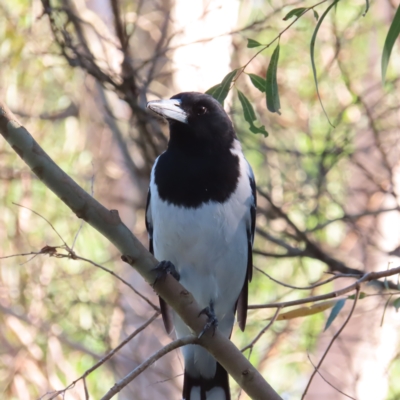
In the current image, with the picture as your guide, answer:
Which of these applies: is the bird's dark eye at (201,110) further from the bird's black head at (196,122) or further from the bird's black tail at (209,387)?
the bird's black tail at (209,387)

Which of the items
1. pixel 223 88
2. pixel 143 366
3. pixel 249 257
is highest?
pixel 223 88

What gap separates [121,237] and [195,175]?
99cm

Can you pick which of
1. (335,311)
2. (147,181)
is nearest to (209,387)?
(335,311)

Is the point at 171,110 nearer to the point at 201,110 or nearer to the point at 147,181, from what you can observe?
the point at 201,110

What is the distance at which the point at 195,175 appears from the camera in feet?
10.6

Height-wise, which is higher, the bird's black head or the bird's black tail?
the bird's black head

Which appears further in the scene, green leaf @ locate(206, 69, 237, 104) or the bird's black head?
the bird's black head

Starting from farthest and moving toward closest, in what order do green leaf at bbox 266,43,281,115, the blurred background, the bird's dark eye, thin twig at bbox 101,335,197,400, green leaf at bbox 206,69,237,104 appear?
the blurred background < the bird's dark eye < green leaf at bbox 206,69,237,104 < green leaf at bbox 266,43,281,115 < thin twig at bbox 101,335,197,400

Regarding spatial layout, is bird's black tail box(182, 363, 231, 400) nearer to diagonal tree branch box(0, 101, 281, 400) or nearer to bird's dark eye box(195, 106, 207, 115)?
diagonal tree branch box(0, 101, 281, 400)

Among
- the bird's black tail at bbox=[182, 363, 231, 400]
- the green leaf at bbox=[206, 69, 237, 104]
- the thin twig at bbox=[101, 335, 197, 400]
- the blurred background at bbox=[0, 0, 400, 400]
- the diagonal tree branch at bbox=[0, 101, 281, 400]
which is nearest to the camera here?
the diagonal tree branch at bbox=[0, 101, 281, 400]

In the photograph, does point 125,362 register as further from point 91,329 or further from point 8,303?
point 8,303

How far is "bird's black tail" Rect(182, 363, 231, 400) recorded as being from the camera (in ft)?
11.9

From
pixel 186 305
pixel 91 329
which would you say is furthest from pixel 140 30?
pixel 186 305

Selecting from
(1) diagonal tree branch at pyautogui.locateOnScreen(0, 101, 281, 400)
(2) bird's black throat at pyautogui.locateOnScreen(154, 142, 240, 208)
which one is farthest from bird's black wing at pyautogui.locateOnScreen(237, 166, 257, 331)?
(1) diagonal tree branch at pyautogui.locateOnScreen(0, 101, 281, 400)
